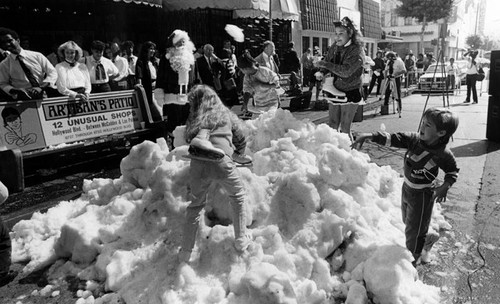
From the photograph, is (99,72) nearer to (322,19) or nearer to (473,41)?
(322,19)

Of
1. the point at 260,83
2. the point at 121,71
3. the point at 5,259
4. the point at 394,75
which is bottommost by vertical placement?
the point at 5,259

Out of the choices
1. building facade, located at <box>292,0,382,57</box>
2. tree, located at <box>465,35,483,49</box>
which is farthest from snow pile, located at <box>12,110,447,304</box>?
tree, located at <box>465,35,483,49</box>

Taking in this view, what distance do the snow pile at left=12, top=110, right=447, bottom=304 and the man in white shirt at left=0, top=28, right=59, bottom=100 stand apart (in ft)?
8.46

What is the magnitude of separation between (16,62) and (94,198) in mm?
3308

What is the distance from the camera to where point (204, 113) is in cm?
345

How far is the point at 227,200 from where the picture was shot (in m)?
4.01

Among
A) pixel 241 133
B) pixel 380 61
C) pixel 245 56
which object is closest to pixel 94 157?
pixel 245 56

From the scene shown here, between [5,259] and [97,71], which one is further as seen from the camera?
[97,71]

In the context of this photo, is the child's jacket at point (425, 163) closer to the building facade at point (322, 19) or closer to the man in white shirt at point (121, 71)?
the man in white shirt at point (121, 71)

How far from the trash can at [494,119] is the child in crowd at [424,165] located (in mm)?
6171

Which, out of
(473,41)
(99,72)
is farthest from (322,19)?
(473,41)

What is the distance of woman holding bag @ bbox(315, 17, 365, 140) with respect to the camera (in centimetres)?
584

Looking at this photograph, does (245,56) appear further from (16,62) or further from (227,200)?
(227,200)

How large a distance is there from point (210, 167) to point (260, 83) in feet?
14.9
